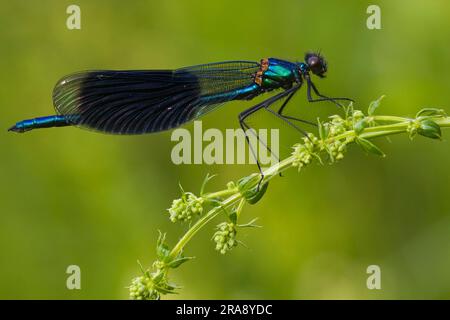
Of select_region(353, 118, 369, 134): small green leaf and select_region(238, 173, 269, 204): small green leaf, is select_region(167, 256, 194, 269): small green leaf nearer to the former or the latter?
select_region(238, 173, 269, 204): small green leaf

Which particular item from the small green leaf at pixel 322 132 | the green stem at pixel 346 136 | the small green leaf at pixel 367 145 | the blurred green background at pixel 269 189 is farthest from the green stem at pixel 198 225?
the blurred green background at pixel 269 189

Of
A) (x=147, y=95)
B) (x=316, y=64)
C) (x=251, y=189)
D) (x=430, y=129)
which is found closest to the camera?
(x=430, y=129)

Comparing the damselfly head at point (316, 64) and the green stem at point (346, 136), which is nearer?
the green stem at point (346, 136)

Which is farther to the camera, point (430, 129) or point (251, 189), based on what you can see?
point (251, 189)

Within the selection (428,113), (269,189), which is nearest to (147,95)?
(269,189)

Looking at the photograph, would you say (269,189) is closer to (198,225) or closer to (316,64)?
(316,64)

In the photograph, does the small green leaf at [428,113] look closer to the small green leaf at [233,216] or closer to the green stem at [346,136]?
the green stem at [346,136]

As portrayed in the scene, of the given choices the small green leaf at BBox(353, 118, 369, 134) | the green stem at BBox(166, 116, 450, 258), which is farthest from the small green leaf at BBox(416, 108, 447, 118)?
the small green leaf at BBox(353, 118, 369, 134)
